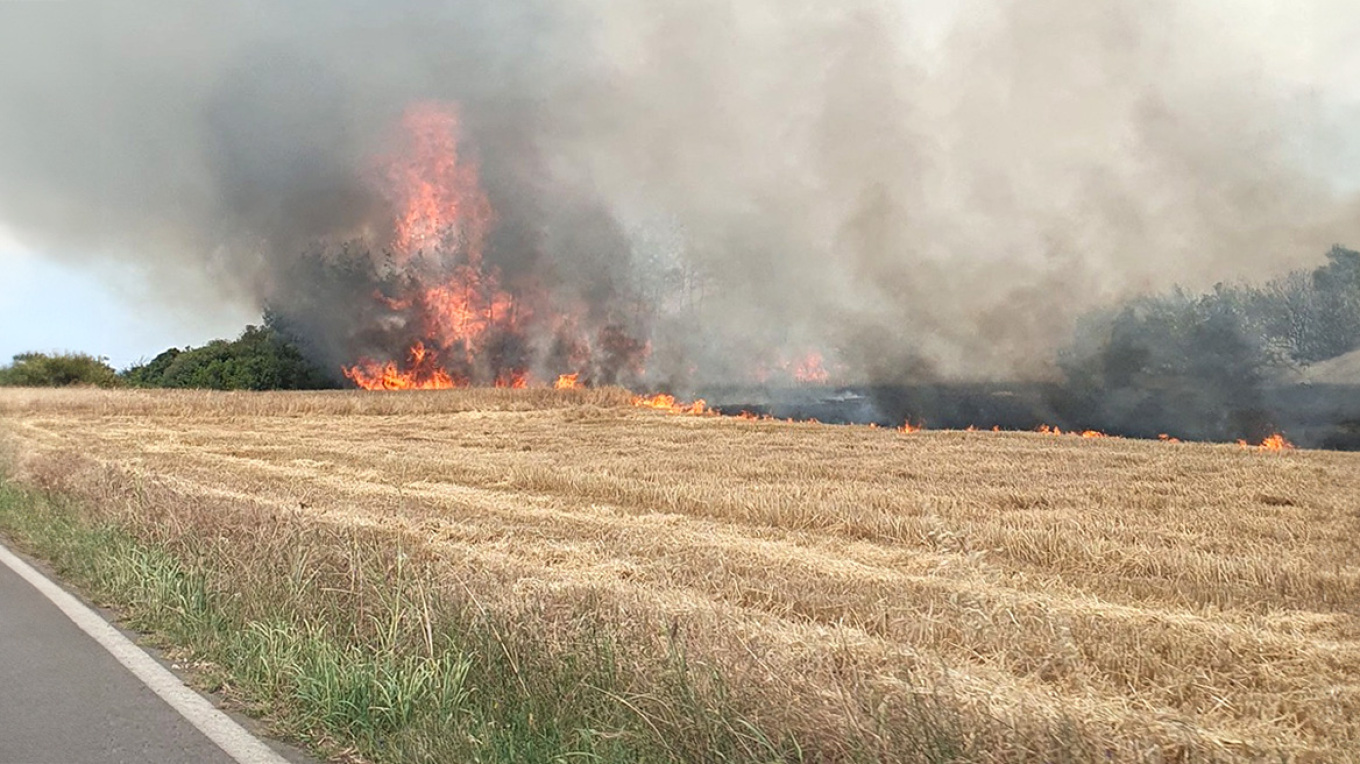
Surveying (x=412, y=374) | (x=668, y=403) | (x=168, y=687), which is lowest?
(x=168, y=687)

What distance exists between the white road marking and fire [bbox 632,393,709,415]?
151 ft

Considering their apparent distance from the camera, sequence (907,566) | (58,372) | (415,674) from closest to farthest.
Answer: (415,674)
(907,566)
(58,372)

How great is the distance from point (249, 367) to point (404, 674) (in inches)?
3236

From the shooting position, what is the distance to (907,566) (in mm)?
10461

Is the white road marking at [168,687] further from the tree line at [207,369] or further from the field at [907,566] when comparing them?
the tree line at [207,369]

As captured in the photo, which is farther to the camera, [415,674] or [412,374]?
→ [412,374]

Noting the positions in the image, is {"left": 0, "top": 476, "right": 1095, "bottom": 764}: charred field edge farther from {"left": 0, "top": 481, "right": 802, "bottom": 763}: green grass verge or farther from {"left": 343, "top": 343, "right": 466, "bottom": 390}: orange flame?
{"left": 343, "top": 343, "right": 466, "bottom": 390}: orange flame

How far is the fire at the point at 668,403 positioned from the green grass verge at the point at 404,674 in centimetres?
4631

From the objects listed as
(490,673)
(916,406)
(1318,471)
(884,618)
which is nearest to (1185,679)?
(884,618)

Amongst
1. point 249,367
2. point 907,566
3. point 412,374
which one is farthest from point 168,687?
point 249,367

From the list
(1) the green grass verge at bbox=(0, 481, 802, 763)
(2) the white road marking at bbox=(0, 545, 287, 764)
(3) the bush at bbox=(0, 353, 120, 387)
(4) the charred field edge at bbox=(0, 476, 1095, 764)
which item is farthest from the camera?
(3) the bush at bbox=(0, 353, 120, 387)

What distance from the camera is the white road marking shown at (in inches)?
198

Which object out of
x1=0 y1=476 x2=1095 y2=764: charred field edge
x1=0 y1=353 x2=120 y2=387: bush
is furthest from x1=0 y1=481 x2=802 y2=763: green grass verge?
x1=0 y1=353 x2=120 y2=387: bush

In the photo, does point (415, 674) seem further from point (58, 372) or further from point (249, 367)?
point (58, 372)
